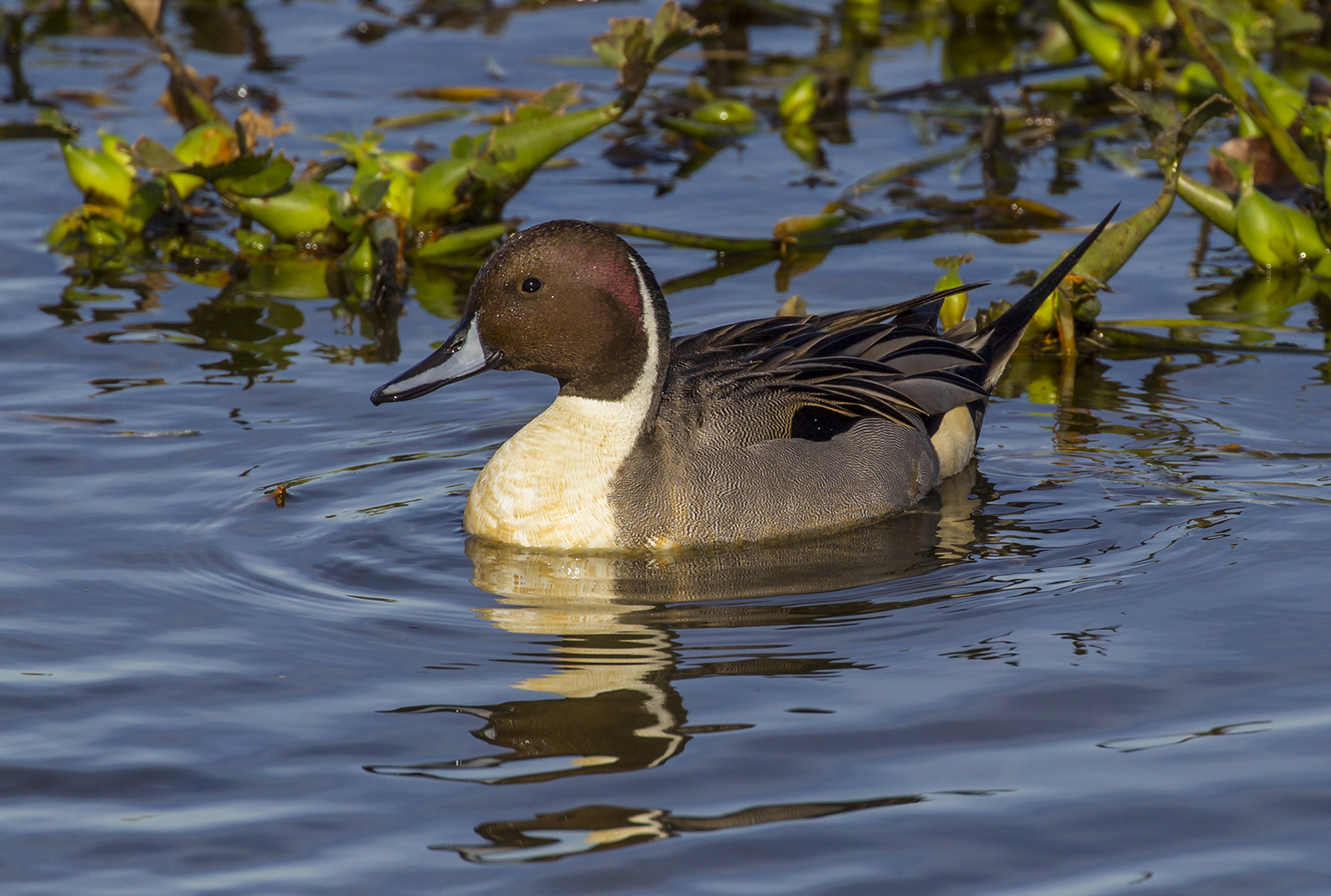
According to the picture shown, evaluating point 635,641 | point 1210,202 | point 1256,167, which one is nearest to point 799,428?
point 635,641

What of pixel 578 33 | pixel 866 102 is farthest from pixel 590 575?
pixel 578 33

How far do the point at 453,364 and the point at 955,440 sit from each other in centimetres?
180

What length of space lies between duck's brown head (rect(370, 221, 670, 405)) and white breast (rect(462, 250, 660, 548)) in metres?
0.03

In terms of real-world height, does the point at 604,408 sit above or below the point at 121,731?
above

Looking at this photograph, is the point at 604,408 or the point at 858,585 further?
the point at 604,408

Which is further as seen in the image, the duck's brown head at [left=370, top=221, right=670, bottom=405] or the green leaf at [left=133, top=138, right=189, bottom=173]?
the green leaf at [left=133, top=138, right=189, bottom=173]

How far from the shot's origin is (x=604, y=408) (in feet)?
18.3

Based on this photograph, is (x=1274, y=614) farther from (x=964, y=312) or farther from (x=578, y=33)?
(x=578, y=33)

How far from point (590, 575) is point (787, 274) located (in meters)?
3.05

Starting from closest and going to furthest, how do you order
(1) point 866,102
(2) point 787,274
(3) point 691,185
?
1. (2) point 787,274
2. (3) point 691,185
3. (1) point 866,102

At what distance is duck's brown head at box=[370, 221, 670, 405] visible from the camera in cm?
546

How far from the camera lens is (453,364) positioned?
218 inches

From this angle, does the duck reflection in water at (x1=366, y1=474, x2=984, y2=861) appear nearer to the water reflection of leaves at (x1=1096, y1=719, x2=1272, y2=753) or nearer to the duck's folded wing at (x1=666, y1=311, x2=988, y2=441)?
the duck's folded wing at (x1=666, y1=311, x2=988, y2=441)

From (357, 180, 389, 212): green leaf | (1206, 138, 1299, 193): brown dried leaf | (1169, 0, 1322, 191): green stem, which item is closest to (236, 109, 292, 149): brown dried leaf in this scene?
(357, 180, 389, 212): green leaf
